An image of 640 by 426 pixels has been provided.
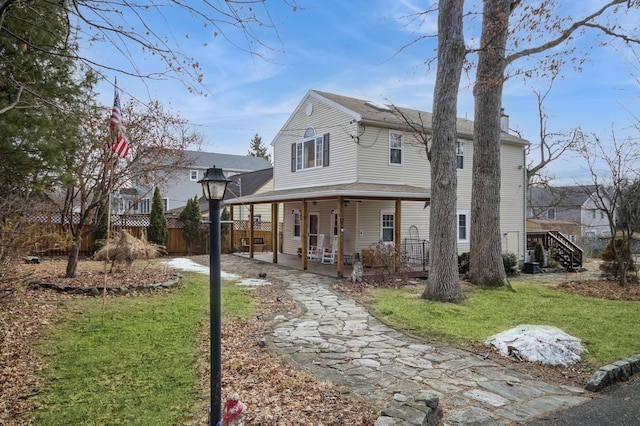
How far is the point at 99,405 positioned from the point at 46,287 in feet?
20.8

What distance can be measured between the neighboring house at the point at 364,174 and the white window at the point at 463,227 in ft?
0.14

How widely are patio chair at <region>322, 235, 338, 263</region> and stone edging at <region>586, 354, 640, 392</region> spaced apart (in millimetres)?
10920

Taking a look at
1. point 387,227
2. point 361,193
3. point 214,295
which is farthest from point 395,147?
point 214,295

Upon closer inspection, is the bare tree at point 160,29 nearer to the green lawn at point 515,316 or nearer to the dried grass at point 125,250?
the green lawn at point 515,316

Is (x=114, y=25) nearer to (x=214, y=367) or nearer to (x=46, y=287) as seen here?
(x=214, y=367)

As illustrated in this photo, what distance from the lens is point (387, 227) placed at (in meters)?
15.8

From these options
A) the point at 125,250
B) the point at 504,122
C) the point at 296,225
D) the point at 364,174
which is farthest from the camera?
the point at 504,122

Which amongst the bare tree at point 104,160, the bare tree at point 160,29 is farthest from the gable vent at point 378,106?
the bare tree at point 160,29

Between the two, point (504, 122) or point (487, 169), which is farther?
point (504, 122)

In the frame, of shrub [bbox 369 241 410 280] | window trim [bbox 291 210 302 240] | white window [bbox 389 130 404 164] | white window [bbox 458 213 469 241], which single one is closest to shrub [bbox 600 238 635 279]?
white window [bbox 458 213 469 241]

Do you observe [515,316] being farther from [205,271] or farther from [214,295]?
[205,271]

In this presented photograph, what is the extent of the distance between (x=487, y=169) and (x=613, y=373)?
7.72 meters

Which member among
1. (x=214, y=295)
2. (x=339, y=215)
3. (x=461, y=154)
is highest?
(x=461, y=154)

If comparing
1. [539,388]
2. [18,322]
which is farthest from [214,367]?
[18,322]
